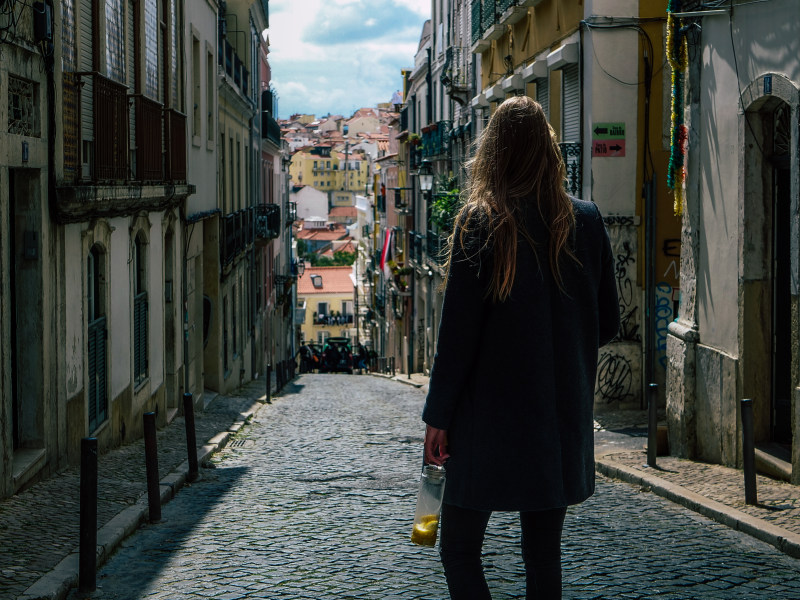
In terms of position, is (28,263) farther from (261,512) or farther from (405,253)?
(405,253)

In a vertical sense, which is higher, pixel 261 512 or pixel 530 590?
pixel 530 590

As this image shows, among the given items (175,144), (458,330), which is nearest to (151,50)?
(175,144)

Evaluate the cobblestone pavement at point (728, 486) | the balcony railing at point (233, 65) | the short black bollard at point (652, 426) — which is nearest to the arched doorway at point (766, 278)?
the cobblestone pavement at point (728, 486)

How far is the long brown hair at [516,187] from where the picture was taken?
374cm

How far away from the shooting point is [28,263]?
30.0 feet

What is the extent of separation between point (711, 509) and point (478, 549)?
4.77 m

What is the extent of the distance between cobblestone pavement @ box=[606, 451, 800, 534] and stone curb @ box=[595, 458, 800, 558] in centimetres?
8

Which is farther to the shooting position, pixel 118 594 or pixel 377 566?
pixel 377 566

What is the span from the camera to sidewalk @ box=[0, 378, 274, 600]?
6.15 m

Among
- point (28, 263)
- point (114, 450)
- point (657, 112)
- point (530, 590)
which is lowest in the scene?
point (114, 450)

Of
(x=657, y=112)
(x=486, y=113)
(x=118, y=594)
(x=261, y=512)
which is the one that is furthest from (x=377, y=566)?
(x=486, y=113)

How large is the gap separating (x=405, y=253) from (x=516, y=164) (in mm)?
41334

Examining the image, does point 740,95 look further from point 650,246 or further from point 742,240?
point 650,246

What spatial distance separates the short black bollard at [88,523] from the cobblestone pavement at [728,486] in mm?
4327
